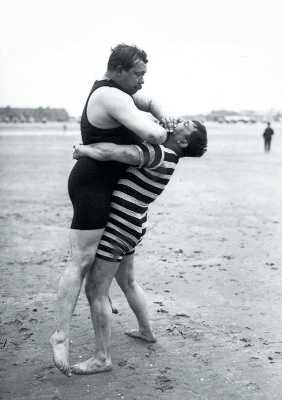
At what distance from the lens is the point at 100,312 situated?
3.52 metres

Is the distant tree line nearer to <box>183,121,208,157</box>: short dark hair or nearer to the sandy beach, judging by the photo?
the sandy beach

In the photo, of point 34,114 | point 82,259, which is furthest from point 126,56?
point 34,114

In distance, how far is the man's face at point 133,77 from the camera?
3.31 m

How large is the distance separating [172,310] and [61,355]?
5.56 ft

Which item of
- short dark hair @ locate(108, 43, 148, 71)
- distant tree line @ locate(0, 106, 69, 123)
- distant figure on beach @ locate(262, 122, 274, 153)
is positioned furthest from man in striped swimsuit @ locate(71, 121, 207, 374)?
distant tree line @ locate(0, 106, 69, 123)

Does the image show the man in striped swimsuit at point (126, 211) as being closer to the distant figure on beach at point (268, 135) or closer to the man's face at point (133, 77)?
the man's face at point (133, 77)

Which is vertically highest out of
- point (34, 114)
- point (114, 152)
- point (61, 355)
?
point (114, 152)

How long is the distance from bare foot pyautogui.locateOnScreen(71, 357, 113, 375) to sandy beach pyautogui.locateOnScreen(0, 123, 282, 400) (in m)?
0.04

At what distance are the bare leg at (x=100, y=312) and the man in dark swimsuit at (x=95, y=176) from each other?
0.30ft

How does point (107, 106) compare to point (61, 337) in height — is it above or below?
above

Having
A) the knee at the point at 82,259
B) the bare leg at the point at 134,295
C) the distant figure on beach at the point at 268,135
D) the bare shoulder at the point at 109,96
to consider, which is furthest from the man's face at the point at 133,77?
the distant figure on beach at the point at 268,135

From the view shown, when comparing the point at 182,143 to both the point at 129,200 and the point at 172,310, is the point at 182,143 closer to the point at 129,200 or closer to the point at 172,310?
the point at 129,200

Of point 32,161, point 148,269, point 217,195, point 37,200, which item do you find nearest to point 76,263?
point 148,269

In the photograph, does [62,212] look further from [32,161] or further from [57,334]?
[32,161]
